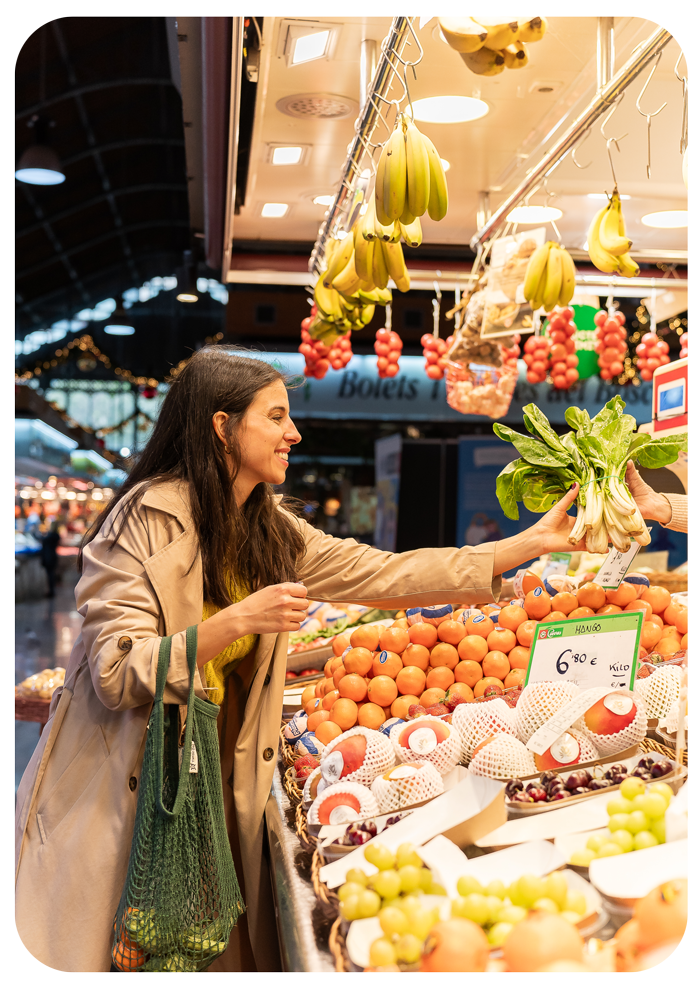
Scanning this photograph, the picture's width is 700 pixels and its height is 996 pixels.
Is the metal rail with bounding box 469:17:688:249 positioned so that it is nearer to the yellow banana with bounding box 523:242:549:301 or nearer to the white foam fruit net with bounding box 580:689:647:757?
the yellow banana with bounding box 523:242:549:301

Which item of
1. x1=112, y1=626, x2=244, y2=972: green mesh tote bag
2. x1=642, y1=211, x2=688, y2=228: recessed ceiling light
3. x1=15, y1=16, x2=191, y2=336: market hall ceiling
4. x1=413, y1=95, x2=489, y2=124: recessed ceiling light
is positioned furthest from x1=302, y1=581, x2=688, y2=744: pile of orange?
x1=15, y1=16, x2=191, y2=336: market hall ceiling

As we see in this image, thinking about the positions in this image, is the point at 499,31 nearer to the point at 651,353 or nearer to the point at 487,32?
the point at 487,32

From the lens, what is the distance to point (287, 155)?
4.80 m

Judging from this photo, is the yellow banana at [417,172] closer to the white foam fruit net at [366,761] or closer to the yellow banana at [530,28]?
the yellow banana at [530,28]

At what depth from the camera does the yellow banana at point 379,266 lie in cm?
301

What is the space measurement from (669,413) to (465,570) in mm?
1817

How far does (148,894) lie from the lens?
156 cm

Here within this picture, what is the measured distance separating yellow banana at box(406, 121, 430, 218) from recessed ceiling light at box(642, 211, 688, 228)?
12.7 ft

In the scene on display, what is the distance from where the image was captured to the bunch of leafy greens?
2.07 m

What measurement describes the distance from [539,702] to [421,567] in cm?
50

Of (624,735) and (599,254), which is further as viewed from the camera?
Answer: (599,254)

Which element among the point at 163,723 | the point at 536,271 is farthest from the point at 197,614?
the point at 536,271

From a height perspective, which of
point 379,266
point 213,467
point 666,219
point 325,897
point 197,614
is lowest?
point 325,897

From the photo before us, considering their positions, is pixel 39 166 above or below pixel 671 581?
above
